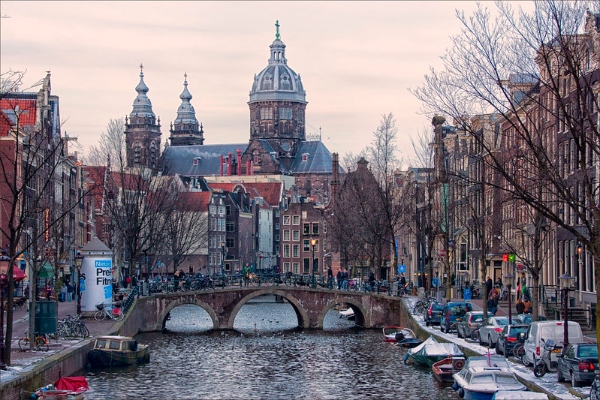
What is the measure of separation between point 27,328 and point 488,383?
2400 cm

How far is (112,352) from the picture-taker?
1839 inches

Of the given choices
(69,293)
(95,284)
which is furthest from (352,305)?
(95,284)

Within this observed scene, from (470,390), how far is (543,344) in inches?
138

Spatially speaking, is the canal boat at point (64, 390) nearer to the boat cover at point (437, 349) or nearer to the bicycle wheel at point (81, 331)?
the bicycle wheel at point (81, 331)

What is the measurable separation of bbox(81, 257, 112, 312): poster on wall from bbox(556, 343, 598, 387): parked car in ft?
102

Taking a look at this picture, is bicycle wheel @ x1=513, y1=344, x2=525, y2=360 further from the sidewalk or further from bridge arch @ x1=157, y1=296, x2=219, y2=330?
bridge arch @ x1=157, y1=296, x2=219, y2=330

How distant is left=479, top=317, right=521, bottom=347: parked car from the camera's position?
44.6 meters

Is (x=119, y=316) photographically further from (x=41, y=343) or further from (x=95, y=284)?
(x=41, y=343)

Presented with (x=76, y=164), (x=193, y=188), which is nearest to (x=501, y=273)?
(x=76, y=164)

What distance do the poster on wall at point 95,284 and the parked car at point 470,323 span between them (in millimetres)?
19193

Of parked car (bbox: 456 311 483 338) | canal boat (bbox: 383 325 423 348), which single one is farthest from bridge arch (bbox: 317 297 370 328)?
Answer: parked car (bbox: 456 311 483 338)

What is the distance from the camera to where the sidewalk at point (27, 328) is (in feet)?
131

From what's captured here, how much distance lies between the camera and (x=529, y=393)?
3158 centimetres

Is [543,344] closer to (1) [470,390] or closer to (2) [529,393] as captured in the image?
(1) [470,390]
